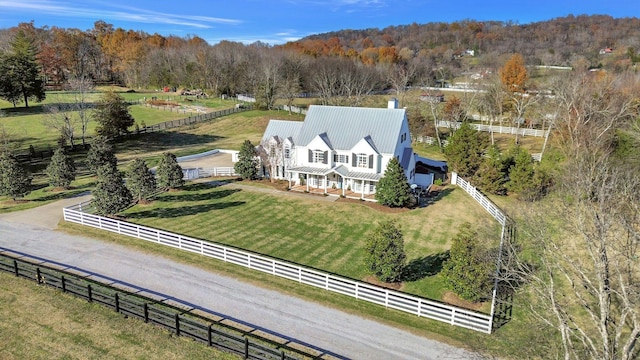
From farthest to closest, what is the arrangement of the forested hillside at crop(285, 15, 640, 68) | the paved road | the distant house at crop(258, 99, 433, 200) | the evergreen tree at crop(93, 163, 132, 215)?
1. the forested hillside at crop(285, 15, 640, 68)
2. the distant house at crop(258, 99, 433, 200)
3. the evergreen tree at crop(93, 163, 132, 215)
4. the paved road

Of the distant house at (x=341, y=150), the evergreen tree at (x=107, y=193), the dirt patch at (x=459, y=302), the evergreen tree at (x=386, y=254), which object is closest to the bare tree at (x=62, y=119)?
the distant house at (x=341, y=150)

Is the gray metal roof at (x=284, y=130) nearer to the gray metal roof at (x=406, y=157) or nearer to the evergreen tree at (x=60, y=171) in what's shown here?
the gray metal roof at (x=406, y=157)

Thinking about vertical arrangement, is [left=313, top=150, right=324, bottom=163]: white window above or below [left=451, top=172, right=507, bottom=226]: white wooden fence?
above

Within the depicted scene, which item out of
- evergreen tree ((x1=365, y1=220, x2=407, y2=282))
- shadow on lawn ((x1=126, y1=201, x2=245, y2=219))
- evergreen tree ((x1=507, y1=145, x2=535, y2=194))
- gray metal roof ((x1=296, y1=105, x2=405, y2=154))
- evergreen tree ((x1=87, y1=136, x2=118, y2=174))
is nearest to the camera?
evergreen tree ((x1=365, y1=220, x2=407, y2=282))

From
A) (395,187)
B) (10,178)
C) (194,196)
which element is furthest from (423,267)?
(10,178)

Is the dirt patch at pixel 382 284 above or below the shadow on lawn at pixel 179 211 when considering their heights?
below

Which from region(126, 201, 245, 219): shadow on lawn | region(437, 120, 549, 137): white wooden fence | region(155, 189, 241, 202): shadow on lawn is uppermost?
region(437, 120, 549, 137): white wooden fence

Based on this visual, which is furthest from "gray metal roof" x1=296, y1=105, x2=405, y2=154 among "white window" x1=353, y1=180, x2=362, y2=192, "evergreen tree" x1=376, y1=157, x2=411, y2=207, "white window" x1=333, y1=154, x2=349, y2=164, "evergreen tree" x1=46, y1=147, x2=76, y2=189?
"evergreen tree" x1=46, y1=147, x2=76, y2=189

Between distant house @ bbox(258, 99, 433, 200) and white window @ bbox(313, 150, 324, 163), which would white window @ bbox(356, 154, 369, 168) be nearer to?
distant house @ bbox(258, 99, 433, 200)
